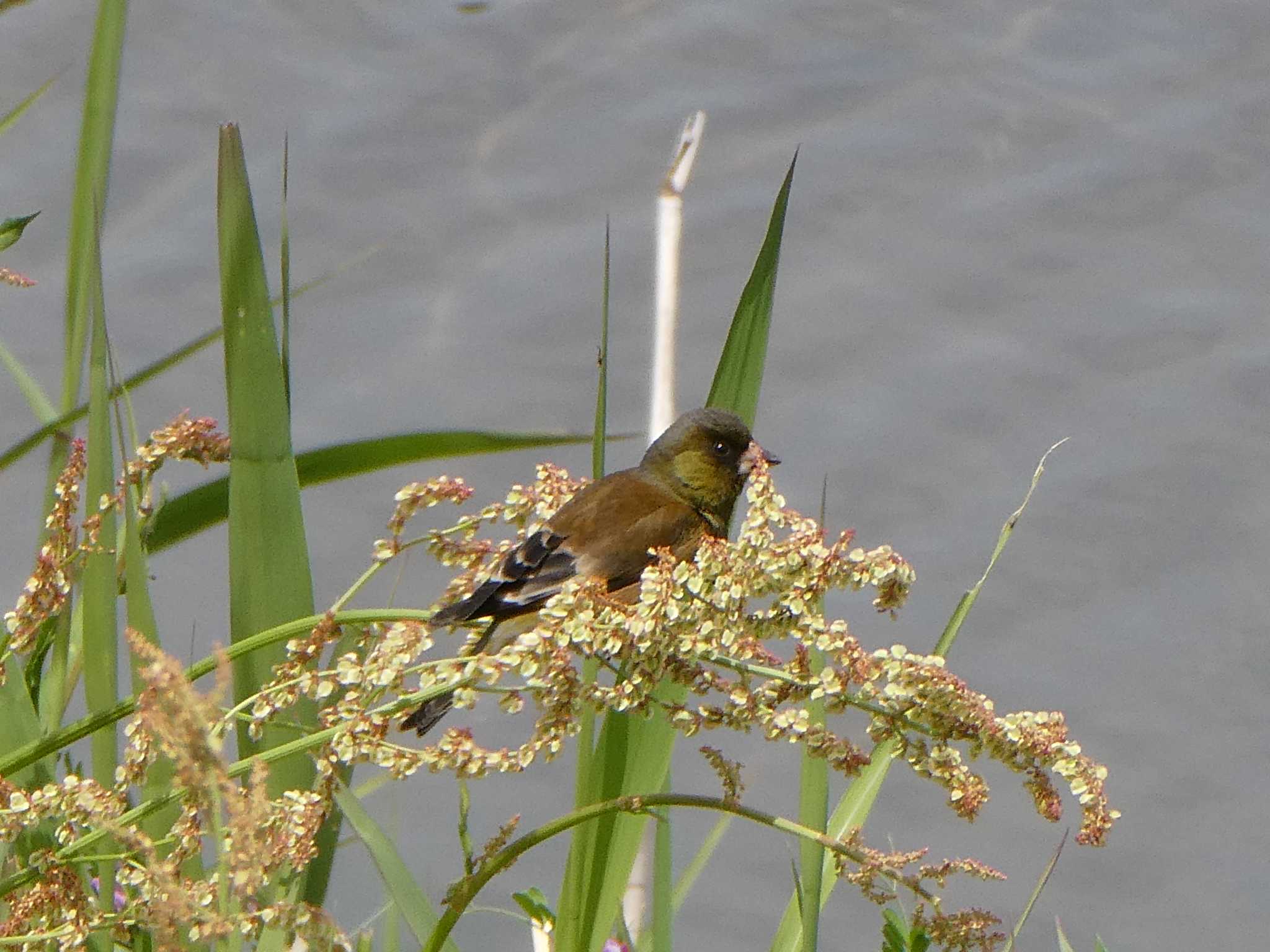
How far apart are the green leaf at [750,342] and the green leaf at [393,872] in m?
0.61

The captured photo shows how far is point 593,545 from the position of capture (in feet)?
8.66

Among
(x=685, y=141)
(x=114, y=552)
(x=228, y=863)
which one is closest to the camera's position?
(x=228, y=863)

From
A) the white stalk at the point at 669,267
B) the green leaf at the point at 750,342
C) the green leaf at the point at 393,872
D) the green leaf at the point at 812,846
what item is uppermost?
the white stalk at the point at 669,267

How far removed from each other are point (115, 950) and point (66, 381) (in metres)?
0.61

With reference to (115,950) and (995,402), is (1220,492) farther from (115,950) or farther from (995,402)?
(115,950)

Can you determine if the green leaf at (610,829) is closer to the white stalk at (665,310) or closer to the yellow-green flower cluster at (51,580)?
the white stalk at (665,310)

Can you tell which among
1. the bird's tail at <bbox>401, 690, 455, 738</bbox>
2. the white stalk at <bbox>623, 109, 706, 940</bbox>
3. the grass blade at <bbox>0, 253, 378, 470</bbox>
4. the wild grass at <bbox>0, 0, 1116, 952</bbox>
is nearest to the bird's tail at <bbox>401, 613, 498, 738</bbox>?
the bird's tail at <bbox>401, 690, 455, 738</bbox>

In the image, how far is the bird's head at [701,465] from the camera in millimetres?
3059

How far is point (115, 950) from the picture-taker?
1.87m

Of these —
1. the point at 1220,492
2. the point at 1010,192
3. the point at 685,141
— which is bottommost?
the point at 685,141

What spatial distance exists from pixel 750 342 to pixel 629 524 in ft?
2.85

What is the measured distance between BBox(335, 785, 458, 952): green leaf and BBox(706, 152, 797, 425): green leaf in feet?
1.99

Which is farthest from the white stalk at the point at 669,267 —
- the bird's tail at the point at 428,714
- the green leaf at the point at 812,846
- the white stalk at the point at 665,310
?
the green leaf at the point at 812,846

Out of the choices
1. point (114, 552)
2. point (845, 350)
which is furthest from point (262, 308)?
point (845, 350)
